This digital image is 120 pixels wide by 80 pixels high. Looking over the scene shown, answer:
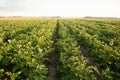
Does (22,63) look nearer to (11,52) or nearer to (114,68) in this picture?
(11,52)

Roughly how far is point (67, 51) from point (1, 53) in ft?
10.5

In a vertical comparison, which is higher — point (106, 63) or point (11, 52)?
point (11, 52)

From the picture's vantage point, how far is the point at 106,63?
8.62 meters

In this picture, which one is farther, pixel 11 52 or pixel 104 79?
pixel 11 52

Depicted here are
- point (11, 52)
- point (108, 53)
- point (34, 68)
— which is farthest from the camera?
point (108, 53)

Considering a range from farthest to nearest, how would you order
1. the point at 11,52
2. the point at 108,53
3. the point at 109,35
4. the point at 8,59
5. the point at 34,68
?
the point at 109,35 → the point at 108,53 → the point at 11,52 → the point at 8,59 → the point at 34,68

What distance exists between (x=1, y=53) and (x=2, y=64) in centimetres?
47

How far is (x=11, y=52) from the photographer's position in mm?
7535

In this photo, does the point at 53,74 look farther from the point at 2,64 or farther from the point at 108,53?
the point at 108,53

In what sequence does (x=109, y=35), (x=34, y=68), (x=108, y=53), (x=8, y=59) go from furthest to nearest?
(x=109, y=35) → (x=108, y=53) → (x=8, y=59) → (x=34, y=68)

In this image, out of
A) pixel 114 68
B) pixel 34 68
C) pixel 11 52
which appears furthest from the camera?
pixel 114 68

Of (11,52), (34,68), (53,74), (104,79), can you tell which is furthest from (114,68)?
(11,52)

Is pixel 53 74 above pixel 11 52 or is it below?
below

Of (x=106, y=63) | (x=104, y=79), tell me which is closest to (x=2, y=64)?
(x=104, y=79)
